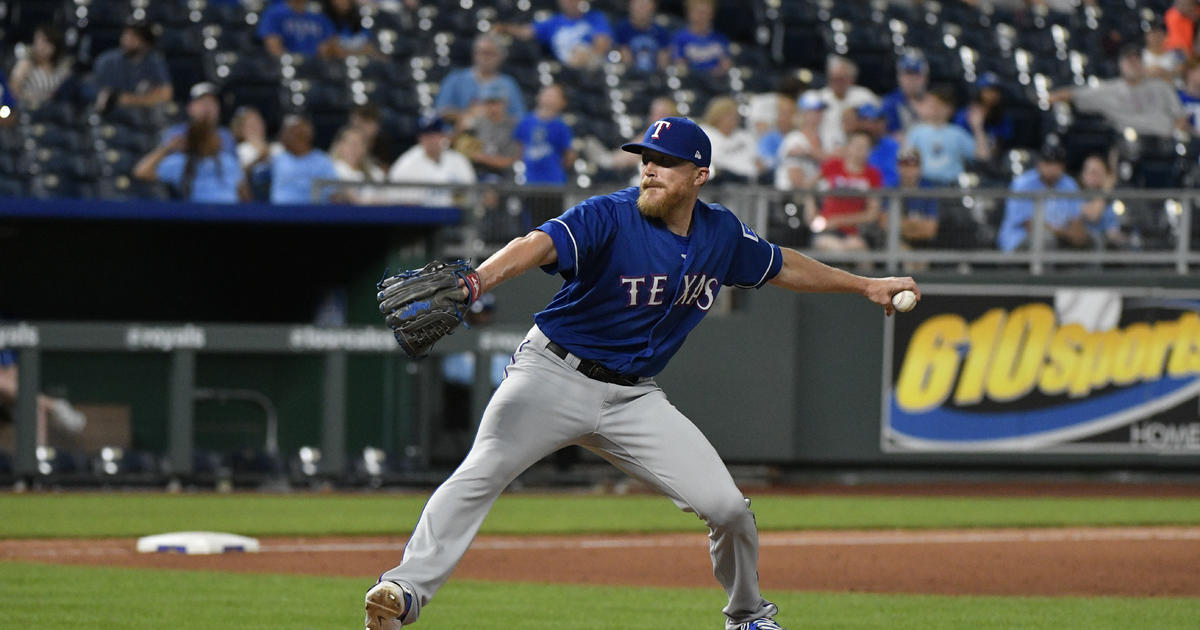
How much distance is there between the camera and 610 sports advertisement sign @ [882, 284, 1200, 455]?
1440 cm

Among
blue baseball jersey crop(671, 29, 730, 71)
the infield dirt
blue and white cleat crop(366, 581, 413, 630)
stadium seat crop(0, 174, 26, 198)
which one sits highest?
blue baseball jersey crop(671, 29, 730, 71)

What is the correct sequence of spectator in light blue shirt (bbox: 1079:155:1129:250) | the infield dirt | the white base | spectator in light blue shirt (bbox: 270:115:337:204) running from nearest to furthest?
the infield dirt → the white base → spectator in light blue shirt (bbox: 270:115:337:204) → spectator in light blue shirt (bbox: 1079:155:1129:250)

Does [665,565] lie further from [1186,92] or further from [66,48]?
[1186,92]

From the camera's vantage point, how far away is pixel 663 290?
5.56 m

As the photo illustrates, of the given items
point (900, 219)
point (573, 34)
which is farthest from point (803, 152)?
point (573, 34)

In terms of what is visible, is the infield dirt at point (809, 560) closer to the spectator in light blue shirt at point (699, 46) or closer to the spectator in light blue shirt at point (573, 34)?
the spectator in light blue shirt at point (573, 34)

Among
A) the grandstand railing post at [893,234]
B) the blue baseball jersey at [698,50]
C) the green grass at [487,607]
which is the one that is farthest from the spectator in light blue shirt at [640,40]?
the green grass at [487,607]

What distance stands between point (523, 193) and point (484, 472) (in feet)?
26.0

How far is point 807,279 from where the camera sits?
6.08m

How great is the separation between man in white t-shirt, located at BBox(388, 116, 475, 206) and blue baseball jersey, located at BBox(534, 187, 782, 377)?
7595mm

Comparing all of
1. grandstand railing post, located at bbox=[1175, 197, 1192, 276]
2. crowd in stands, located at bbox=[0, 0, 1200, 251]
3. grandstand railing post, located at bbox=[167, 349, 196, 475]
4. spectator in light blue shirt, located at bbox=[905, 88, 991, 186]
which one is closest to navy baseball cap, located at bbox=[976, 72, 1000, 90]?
crowd in stands, located at bbox=[0, 0, 1200, 251]

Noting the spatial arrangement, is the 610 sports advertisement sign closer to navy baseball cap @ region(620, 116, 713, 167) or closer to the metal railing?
the metal railing

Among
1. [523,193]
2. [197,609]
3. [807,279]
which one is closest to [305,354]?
[523,193]

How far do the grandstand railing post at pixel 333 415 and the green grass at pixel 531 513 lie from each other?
280 millimetres
